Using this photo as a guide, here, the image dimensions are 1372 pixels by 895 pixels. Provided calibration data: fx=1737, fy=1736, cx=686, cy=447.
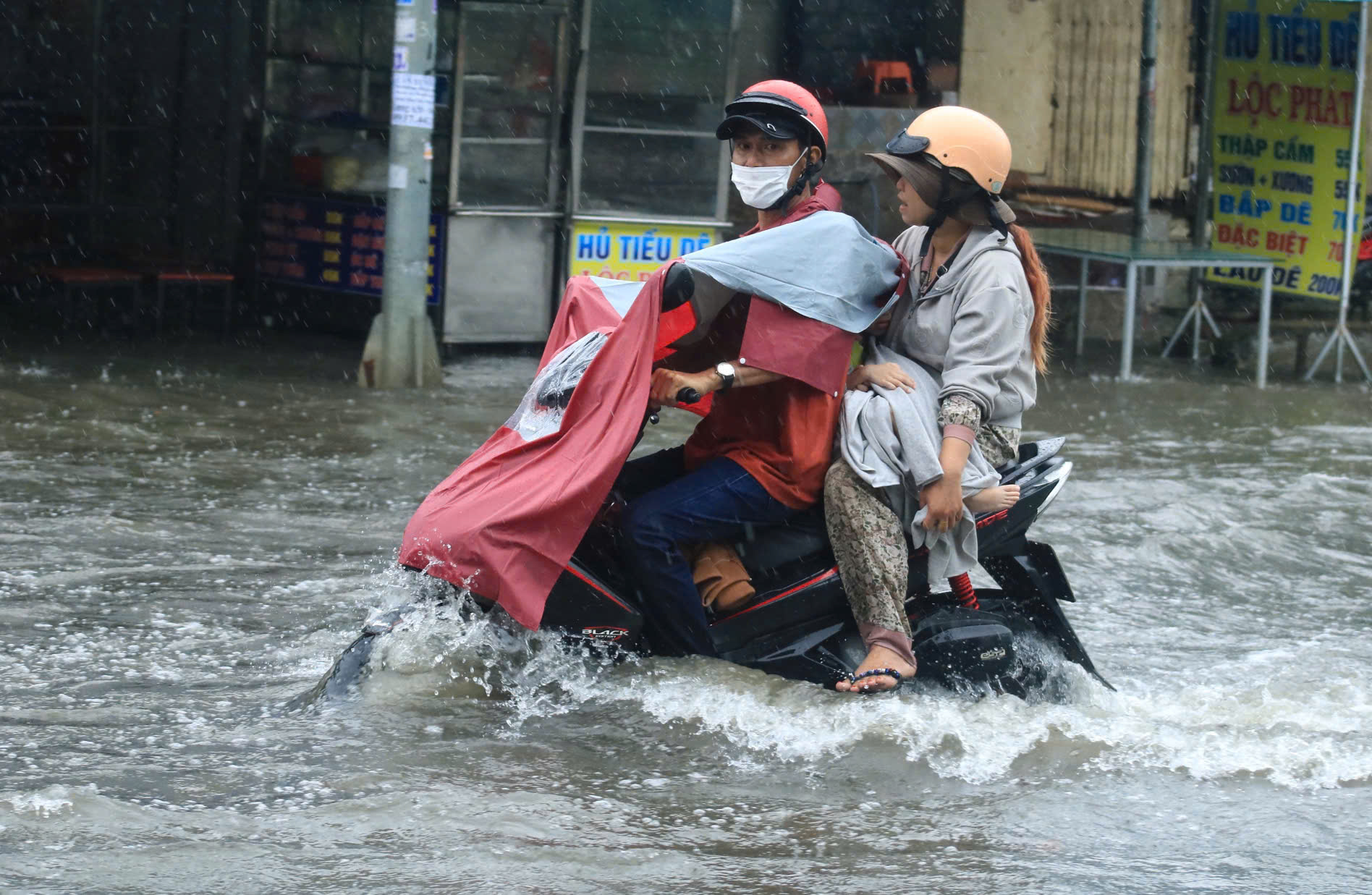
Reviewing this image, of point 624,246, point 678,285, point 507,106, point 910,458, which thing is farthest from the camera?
point 624,246

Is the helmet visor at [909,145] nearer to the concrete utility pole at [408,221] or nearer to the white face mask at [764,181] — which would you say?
the white face mask at [764,181]

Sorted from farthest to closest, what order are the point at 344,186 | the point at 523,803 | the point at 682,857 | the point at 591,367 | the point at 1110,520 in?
1. the point at 344,186
2. the point at 1110,520
3. the point at 591,367
4. the point at 523,803
5. the point at 682,857

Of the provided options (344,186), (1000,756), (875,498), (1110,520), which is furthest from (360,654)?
(344,186)

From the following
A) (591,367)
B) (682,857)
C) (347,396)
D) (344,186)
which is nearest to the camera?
(682,857)

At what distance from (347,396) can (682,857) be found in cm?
685

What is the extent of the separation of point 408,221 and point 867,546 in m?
6.56

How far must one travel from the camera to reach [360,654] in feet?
14.8

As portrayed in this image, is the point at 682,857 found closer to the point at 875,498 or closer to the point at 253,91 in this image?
the point at 875,498

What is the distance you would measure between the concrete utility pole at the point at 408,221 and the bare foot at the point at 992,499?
6471 millimetres

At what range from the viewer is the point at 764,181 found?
14.7ft

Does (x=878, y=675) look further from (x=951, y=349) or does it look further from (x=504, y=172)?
(x=504, y=172)

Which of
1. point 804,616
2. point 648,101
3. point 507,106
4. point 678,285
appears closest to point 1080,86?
point 648,101

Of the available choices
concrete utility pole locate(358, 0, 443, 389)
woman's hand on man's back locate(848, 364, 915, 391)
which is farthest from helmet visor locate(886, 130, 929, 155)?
concrete utility pole locate(358, 0, 443, 389)

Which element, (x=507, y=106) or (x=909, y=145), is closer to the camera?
(x=909, y=145)
